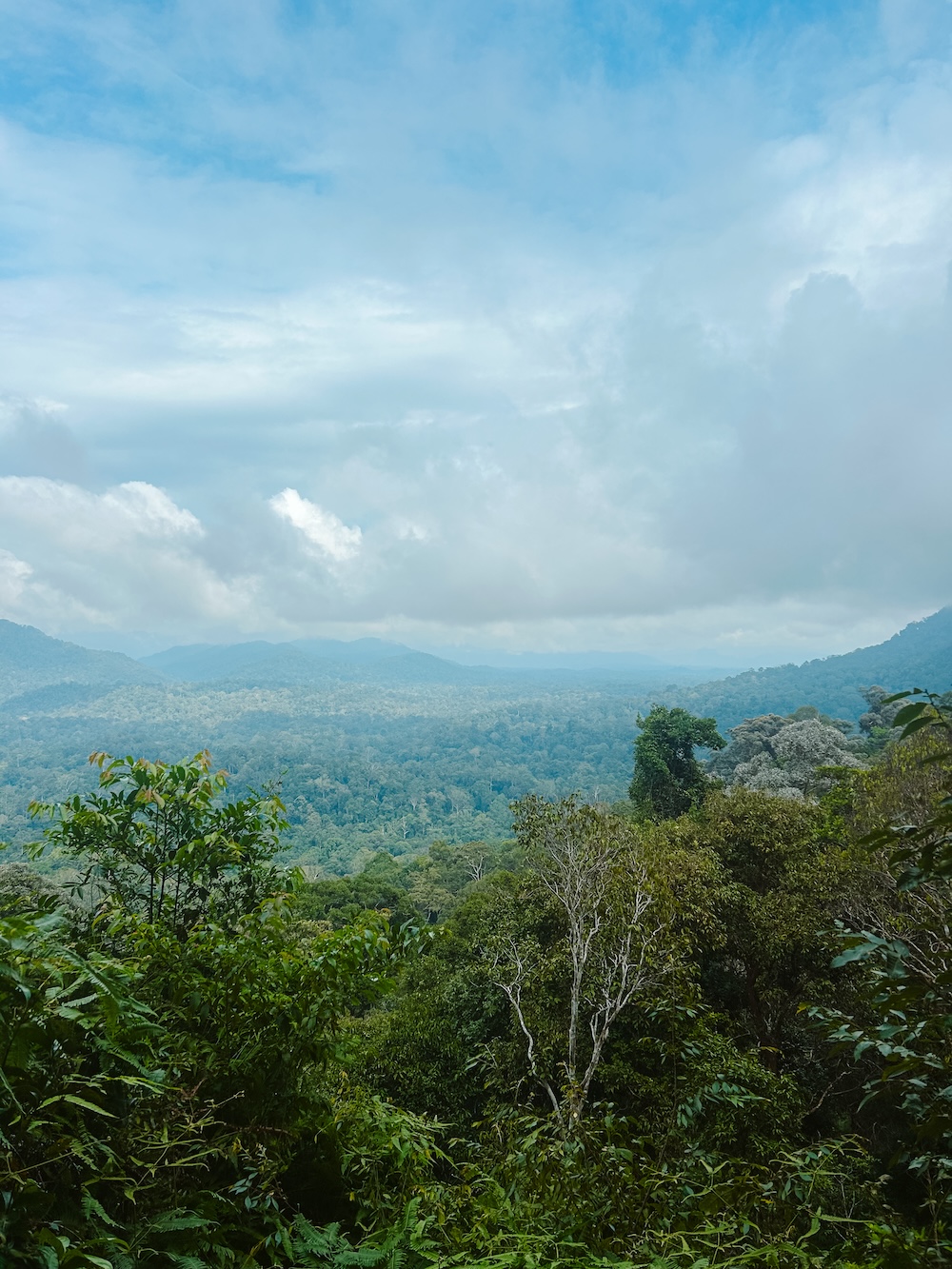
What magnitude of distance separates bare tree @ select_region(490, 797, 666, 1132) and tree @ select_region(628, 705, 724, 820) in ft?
59.5

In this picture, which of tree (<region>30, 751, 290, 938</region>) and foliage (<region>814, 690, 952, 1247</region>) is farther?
Result: tree (<region>30, 751, 290, 938</region>)

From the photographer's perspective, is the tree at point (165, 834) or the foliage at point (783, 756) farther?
the foliage at point (783, 756)

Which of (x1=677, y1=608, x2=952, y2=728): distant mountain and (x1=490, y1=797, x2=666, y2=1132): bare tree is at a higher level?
(x1=490, y1=797, x2=666, y2=1132): bare tree

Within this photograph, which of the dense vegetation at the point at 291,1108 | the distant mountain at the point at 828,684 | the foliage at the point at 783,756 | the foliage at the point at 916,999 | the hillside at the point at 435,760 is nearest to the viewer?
the foliage at the point at 916,999

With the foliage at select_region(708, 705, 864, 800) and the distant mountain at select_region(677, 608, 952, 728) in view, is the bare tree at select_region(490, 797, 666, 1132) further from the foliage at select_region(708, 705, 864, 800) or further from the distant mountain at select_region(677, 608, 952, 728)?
the distant mountain at select_region(677, 608, 952, 728)

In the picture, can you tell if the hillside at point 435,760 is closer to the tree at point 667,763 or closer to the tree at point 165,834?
the tree at point 667,763

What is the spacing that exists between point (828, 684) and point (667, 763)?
15589 cm

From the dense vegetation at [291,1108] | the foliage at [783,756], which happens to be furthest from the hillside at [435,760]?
the dense vegetation at [291,1108]

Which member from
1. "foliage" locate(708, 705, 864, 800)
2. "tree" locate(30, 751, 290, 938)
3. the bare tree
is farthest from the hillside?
"tree" locate(30, 751, 290, 938)

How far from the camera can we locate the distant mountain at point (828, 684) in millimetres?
139125

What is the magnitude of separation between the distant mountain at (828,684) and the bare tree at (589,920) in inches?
5147

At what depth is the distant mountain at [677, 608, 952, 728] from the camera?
5477 inches

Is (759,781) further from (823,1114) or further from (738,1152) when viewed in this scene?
(738,1152)

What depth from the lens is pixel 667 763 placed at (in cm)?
3014
